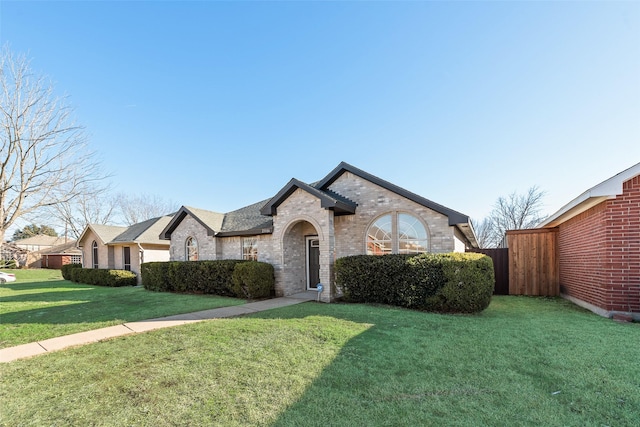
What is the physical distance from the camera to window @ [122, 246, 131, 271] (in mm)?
21172

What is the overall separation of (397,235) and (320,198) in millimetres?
3181

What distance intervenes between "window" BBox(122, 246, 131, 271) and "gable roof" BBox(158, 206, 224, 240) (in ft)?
21.9

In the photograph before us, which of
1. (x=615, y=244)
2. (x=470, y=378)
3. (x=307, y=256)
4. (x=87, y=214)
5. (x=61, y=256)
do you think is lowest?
(x=61, y=256)

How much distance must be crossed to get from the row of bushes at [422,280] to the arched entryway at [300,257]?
104 inches

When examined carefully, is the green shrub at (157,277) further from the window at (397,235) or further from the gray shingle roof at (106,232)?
the window at (397,235)

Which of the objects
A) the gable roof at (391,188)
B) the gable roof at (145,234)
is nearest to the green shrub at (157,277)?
the gable roof at (145,234)

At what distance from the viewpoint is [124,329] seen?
264 inches

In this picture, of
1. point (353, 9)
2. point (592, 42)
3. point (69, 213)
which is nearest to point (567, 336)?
point (592, 42)

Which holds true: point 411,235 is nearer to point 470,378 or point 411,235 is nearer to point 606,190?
point 606,190

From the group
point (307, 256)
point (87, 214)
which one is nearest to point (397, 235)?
point (307, 256)

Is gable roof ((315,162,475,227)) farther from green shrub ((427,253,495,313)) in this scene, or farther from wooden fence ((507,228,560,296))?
wooden fence ((507,228,560,296))

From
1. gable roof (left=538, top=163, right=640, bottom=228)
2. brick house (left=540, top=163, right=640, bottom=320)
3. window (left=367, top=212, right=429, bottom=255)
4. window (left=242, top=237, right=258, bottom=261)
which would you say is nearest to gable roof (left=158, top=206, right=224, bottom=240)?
window (left=242, top=237, right=258, bottom=261)

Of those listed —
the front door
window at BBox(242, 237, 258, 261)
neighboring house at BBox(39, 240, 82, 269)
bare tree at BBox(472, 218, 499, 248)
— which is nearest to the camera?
the front door

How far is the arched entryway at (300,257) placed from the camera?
39.5 ft
